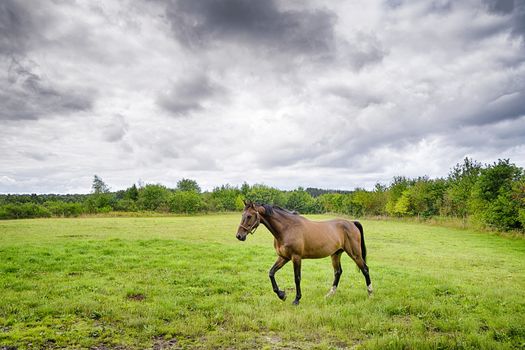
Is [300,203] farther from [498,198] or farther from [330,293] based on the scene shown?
[330,293]

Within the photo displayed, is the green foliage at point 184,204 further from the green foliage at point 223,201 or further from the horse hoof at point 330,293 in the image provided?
the horse hoof at point 330,293

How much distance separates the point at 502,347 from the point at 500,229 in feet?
111

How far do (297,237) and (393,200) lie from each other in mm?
62875

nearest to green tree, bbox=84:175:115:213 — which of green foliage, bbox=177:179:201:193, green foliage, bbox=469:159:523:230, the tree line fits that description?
the tree line

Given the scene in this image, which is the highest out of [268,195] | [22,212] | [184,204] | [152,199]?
[268,195]

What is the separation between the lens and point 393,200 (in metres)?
→ 66.2

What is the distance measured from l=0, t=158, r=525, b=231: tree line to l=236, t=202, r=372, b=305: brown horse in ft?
6.11

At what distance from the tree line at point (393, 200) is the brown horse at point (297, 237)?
6.11 feet

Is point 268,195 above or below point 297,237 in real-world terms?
above

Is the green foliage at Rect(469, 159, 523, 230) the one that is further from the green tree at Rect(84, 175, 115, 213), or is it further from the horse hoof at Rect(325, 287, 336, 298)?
the green tree at Rect(84, 175, 115, 213)

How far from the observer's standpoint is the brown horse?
8.76 meters

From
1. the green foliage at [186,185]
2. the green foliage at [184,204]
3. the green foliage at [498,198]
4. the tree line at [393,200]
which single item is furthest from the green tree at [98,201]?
the green foliage at [498,198]

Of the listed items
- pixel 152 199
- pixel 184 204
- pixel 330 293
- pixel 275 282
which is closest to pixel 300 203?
pixel 184 204

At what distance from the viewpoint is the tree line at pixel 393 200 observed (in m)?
33.5
